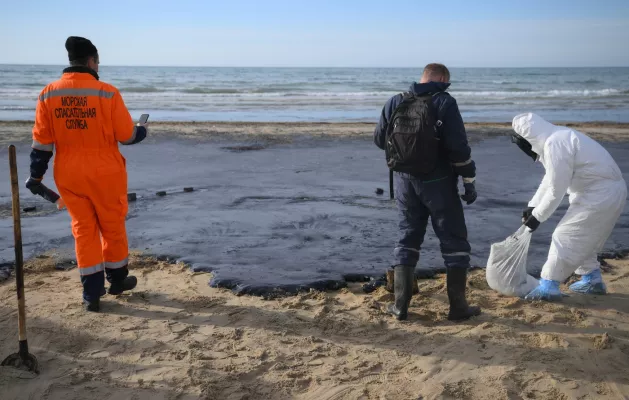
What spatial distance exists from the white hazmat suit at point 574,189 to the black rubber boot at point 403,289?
45.0 inches

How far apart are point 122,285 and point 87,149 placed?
1.18m

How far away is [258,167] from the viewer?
37.0 ft

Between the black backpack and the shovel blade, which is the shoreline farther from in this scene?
the shovel blade

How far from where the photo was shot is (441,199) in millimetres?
4258

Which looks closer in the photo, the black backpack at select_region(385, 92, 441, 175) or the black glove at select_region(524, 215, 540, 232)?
the black backpack at select_region(385, 92, 441, 175)

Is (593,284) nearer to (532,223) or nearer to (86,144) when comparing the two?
(532,223)

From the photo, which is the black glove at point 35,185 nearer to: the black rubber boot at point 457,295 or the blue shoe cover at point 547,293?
the black rubber boot at point 457,295

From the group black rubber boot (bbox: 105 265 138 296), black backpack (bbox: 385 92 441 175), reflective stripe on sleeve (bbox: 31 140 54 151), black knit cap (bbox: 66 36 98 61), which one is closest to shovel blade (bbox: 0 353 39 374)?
black rubber boot (bbox: 105 265 138 296)

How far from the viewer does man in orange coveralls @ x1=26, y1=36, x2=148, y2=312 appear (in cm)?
430

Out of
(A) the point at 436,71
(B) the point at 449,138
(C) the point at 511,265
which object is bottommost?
(C) the point at 511,265

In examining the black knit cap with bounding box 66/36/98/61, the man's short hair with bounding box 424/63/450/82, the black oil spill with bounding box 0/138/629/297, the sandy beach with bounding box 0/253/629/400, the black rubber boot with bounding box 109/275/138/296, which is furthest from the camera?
the black oil spill with bounding box 0/138/629/297

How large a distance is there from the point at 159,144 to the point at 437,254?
9426 mm

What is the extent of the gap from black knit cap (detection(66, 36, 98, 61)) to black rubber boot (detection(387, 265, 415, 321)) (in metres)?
2.85

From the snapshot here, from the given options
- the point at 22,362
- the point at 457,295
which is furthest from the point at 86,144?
the point at 457,295
